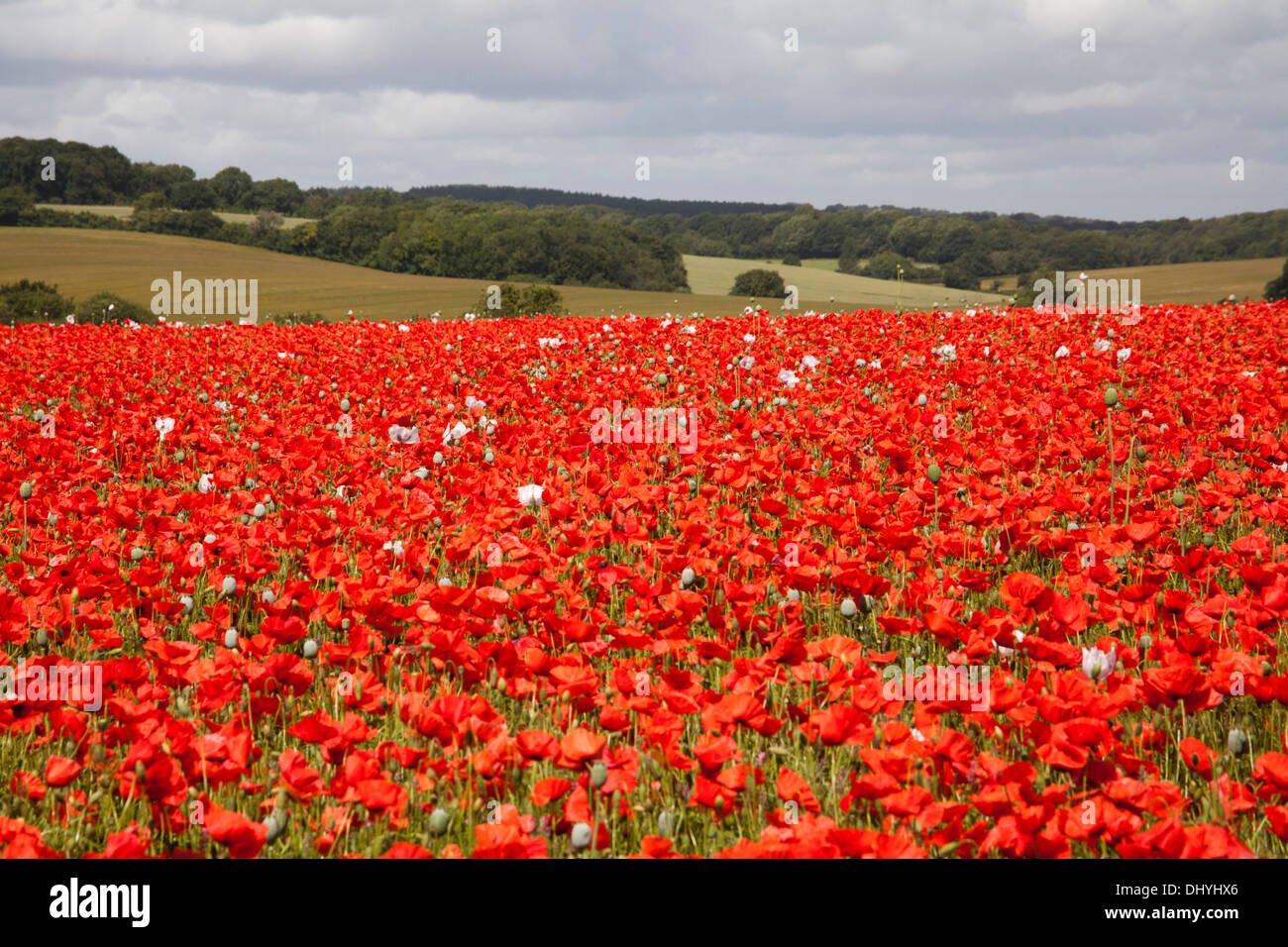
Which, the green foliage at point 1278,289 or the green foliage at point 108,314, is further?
the green foliage at point 1278,289

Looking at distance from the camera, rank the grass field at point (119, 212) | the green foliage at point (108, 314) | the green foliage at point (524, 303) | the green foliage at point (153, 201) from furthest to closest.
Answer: the green foliage at point (153, 201), the grass field at point (119, 212), the green foliage at point (108, 314), the green foliage at point (524, 303)

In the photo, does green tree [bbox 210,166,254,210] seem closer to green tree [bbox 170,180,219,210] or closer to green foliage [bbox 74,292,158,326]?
green tree [bbox 170,180,219,210]

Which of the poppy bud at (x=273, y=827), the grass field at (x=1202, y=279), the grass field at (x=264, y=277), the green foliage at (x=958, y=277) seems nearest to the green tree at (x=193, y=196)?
the grass field at (x=264, y=277)

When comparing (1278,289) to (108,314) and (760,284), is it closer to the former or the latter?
(760,284)

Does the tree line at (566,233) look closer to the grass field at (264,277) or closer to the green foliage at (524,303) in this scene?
the grass field at (264,277)

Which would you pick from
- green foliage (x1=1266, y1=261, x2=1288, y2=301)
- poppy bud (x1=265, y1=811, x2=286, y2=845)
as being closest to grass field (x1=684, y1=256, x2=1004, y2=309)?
green foliage (x1=1266, y1=261, x2=1288, y2=301)

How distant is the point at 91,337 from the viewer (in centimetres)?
1331

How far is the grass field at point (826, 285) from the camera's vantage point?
41.6 m

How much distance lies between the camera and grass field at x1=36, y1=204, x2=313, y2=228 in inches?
2886

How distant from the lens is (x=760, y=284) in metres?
51.2

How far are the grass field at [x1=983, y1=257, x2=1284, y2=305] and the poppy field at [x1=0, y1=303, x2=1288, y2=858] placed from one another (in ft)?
95.7

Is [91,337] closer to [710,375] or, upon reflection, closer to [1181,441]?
[710,375]

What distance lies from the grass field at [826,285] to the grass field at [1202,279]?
14.4 ft

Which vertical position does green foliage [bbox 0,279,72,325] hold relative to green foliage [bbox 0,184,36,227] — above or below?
below
